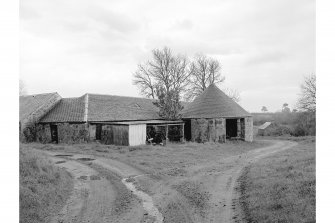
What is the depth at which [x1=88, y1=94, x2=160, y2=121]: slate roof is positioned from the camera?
27.5 metres

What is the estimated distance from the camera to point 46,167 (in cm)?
1184

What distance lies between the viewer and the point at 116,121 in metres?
27.7

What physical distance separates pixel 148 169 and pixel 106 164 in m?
2.80

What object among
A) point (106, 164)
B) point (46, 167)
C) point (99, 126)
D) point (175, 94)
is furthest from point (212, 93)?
point (46, 167)

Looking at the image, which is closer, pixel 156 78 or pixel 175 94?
pixel 175 94

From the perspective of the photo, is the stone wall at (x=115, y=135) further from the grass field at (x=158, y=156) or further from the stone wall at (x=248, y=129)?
the stone wall at (x=248, y=129)

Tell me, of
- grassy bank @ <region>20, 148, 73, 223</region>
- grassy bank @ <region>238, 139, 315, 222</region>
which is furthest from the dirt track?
grassy bank @ <region>238, 139, 315, 222</region>

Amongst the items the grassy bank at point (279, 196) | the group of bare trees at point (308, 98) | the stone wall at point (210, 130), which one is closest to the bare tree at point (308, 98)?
the group of bare trees at point (308, 98)

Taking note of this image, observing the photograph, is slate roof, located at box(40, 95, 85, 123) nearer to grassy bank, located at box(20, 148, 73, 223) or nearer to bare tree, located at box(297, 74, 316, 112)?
grassy bank, located at box(20, 148, 73, 223)

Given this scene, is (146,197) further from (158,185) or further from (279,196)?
(279,196)

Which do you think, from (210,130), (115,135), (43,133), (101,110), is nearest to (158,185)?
(115,135)

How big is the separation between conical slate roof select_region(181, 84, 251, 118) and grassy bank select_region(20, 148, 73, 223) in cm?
1895
